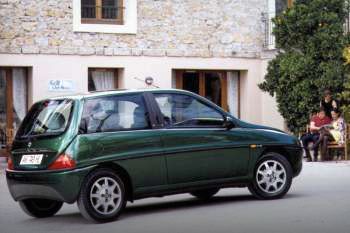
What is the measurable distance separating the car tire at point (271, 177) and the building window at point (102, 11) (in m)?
14.7

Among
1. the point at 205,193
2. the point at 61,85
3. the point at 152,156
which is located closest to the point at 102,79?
the point at 61,85

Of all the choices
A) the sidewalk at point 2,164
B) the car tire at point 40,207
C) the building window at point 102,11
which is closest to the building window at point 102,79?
the building window at point 102,11

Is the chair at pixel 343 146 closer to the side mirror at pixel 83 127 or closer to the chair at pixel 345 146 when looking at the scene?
the chair at pixel 345 146

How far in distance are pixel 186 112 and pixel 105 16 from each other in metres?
15.2

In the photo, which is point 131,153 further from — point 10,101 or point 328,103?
point 10,101

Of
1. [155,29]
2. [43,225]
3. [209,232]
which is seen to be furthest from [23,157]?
[155,29]

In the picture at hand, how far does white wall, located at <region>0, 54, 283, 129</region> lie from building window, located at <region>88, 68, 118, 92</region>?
1.13 ft

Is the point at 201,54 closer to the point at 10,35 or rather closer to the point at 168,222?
the point at 10,35

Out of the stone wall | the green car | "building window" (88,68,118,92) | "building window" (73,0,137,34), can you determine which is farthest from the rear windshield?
"building window" (88,68,118,92)

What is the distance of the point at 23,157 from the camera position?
11.7 metres

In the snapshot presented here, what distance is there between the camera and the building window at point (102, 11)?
87.6 ft

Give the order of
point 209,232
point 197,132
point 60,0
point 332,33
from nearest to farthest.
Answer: point 209,232
point 197,132
point 332,33
point 60,0

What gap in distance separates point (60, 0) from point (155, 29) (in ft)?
10.00

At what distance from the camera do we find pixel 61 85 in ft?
86.0
